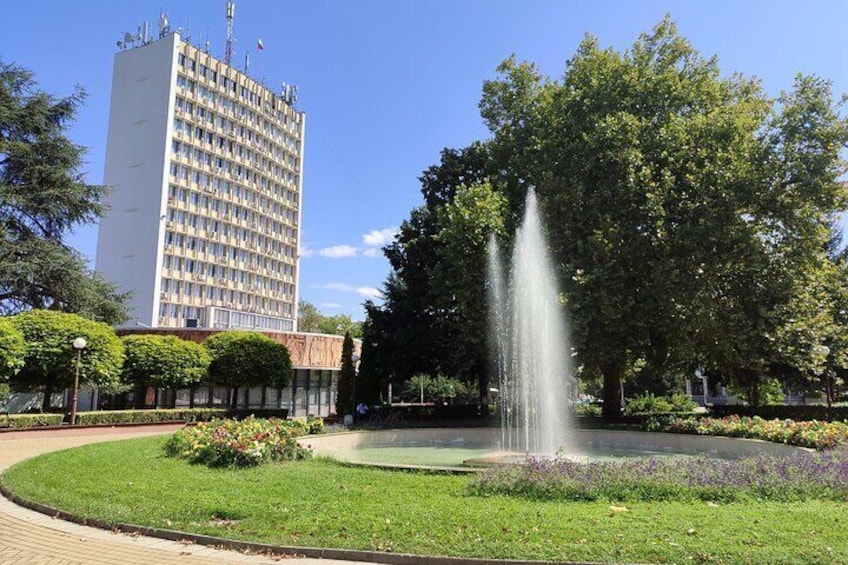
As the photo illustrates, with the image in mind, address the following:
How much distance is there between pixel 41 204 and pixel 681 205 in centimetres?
3028

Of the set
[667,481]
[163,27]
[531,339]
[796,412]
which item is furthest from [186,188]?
[667,481]

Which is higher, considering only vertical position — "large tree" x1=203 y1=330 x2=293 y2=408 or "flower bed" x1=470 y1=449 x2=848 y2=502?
"large tree" x1=203 y1=330 x2=293 y2=408

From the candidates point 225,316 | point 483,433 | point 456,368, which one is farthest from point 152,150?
point 483,433

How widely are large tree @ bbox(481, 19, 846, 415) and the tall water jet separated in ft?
2.63

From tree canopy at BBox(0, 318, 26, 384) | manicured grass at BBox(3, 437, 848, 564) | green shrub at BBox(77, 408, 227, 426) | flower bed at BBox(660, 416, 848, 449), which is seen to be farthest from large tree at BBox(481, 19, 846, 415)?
tree canopy at BBox(0, 318, 26, 384)

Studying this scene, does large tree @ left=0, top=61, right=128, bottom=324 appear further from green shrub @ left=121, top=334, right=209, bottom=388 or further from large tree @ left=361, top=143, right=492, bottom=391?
large tree @ left=361, top=143, right=492, bottom=391

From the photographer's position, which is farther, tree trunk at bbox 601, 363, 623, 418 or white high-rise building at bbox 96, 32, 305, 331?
white high-rise building at bbox 96, 32, 305, 331

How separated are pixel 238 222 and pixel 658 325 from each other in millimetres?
61655

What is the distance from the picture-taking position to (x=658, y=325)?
77.3ft

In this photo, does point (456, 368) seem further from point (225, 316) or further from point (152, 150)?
point (152, 150)

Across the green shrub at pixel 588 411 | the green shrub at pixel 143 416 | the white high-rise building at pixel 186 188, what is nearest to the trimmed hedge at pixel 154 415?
the green shrub at pixel 143 416

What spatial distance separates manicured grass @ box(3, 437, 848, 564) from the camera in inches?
240

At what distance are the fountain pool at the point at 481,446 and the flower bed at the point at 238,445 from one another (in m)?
1.07

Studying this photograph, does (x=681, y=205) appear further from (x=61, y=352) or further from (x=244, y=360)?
(x=61, y=352)
